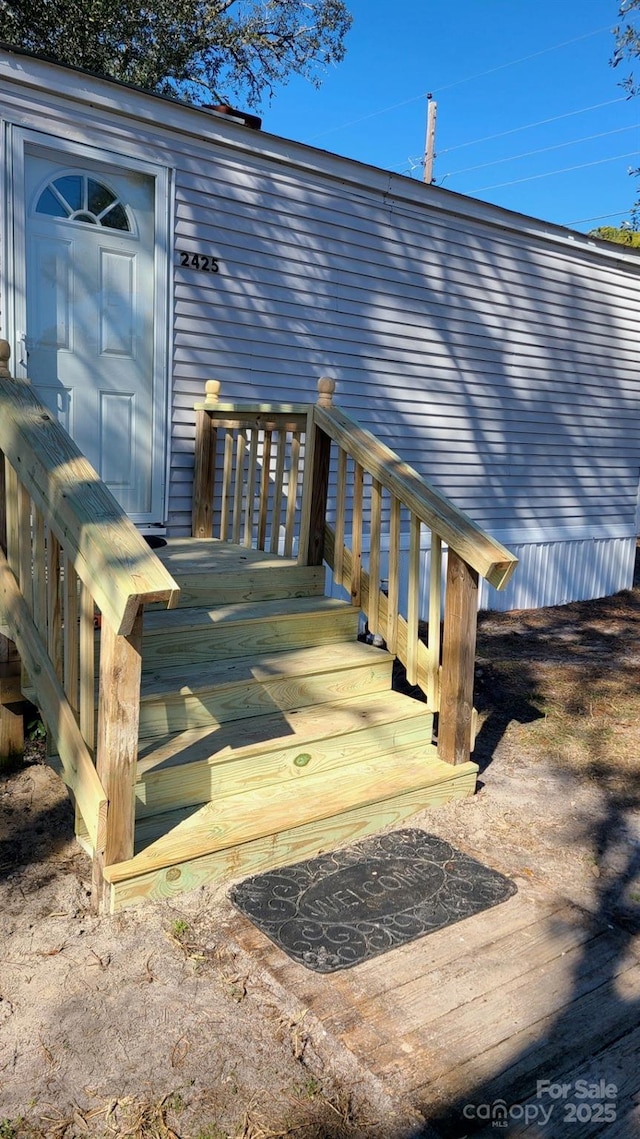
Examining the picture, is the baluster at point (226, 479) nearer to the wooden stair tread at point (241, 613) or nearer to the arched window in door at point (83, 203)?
the wooden stair tread at point (241, 613)

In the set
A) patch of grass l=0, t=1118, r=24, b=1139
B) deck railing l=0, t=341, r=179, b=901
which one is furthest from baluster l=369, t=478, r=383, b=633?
patch of grass l=0, t=1118, r=24, b=1139

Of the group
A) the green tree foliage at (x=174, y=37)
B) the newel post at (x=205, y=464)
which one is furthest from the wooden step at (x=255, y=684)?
the green tree foliage at (x=174, y=37)

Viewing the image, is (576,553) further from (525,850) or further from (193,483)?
(525,850)

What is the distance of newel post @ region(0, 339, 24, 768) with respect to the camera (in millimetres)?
3365

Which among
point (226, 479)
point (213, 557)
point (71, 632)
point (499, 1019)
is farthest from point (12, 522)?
point (499, 1019)

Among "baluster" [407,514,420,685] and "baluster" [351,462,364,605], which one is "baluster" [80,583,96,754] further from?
"baluster" [351,462,364,605]

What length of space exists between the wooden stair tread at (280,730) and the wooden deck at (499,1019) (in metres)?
0.61

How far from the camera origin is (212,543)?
5098mm

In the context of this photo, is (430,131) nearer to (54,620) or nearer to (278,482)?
→ (278,482)

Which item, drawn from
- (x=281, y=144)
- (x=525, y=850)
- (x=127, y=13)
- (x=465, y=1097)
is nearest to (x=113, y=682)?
(x=465, y=1097)

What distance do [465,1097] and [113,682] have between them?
4.39 ft

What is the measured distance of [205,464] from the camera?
17.3 feet

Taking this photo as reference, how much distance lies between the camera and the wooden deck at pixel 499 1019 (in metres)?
1.88

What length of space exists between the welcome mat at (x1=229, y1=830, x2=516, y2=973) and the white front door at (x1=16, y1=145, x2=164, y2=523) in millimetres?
2839
